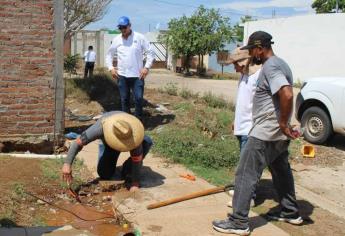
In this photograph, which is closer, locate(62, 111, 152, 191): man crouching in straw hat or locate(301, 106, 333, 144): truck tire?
locate(62, 111, 152, 191): man crouching in straw hat

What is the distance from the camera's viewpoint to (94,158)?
23.5ft

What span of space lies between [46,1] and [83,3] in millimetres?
14035

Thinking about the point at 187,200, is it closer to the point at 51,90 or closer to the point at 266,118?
the point at 266,118

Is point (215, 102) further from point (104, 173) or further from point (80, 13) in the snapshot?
point (80, 13)

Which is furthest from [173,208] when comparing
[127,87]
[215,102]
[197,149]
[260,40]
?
[215,102]

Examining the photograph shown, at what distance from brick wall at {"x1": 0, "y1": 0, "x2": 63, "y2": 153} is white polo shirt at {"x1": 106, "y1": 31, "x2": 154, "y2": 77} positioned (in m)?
1.39

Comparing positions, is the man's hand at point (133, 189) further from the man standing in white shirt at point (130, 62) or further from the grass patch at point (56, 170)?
the man standing in white shirt at point (130, 62)

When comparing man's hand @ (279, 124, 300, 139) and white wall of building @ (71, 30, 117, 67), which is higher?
white wall of building @ (71, 30, 117, 67)

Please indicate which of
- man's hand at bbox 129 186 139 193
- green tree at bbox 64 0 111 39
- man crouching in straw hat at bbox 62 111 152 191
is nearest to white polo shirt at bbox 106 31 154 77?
man crouching in straw hat at bbox 62 111 152 191

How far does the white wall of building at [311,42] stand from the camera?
23.2 meters

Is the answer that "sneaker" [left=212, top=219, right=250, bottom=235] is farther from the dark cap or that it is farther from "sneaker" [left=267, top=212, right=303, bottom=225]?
the dark cap

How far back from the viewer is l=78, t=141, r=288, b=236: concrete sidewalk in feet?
15.9

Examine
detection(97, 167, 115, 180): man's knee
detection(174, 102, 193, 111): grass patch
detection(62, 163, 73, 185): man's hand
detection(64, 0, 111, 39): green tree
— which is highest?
detection(64, 0, 111, 39): green tree

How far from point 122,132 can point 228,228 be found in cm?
145
